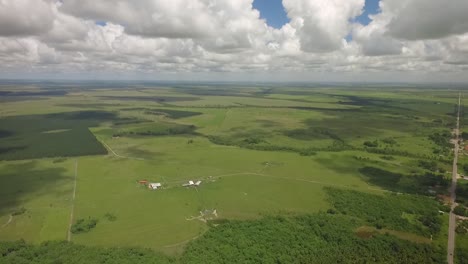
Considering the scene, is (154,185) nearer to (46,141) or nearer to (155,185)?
(155,185)

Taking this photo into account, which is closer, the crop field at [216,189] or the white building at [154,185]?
the crop field at [216,189]

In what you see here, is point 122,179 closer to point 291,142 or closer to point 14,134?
point 291,142

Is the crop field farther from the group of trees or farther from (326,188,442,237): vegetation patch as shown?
the group of trees

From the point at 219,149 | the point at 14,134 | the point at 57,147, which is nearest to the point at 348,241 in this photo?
the point at 219,149

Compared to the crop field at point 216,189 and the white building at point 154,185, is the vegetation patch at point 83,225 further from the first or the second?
the white building at point 154,185

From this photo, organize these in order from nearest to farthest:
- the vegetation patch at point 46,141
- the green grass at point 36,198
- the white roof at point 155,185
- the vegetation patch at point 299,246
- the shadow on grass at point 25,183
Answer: the vegetation patch at point 299,246 < the green grass at point 36,198 < the shadow on grass at point 25,183 < the white roof at point 155,185 < the vegetation patch at point 46,141

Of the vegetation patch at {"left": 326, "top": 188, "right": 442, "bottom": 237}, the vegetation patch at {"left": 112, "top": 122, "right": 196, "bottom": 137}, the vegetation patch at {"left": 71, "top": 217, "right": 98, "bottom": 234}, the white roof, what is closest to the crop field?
the vegetation patch at {"left": 326, "top": 188, "right": 442, "bottom": 237}

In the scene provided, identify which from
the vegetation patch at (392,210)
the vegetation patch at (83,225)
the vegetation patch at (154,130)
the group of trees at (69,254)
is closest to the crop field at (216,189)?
the vegetation patch at (392,210)

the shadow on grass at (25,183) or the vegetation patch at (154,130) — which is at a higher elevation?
the vegetation patch at (154,130)

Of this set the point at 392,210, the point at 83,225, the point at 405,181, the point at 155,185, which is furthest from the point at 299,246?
the point at 405,181
